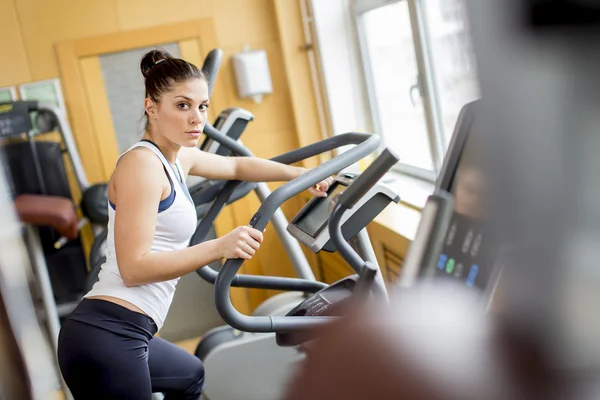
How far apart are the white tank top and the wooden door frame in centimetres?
221

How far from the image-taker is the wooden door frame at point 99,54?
3.78 m

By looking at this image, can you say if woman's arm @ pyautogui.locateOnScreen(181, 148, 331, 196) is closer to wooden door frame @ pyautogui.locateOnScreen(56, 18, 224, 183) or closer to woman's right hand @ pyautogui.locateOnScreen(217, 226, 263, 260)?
woman's right hand @ pyautogui.locateOnScreen(217, 226, 263, 260)

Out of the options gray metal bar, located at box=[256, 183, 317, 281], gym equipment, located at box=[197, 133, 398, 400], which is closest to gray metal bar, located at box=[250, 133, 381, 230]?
gym equipment, located at box=[197, 133, 398, 400]

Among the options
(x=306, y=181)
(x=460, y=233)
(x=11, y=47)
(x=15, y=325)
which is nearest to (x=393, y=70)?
(x=306, y=181)

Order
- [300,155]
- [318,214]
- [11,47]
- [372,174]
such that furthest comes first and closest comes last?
[11,47], [300,155], [318,214], [372,174]

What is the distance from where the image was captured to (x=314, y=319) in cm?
165

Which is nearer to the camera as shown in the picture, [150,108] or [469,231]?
[469,231]

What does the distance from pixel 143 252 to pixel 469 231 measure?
1191 millimetres

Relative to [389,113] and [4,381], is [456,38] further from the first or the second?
[389,113]

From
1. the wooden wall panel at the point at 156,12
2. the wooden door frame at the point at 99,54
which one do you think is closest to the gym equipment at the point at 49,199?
the wooden door frame at the point at 99,54

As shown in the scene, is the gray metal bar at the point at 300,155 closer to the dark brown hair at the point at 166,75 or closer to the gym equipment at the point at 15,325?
the dark brown hair at the point at 166,75

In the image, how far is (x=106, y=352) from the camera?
5.47 feet

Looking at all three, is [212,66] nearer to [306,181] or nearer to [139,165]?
[139,165]

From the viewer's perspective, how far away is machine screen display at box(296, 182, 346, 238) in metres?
1.83
